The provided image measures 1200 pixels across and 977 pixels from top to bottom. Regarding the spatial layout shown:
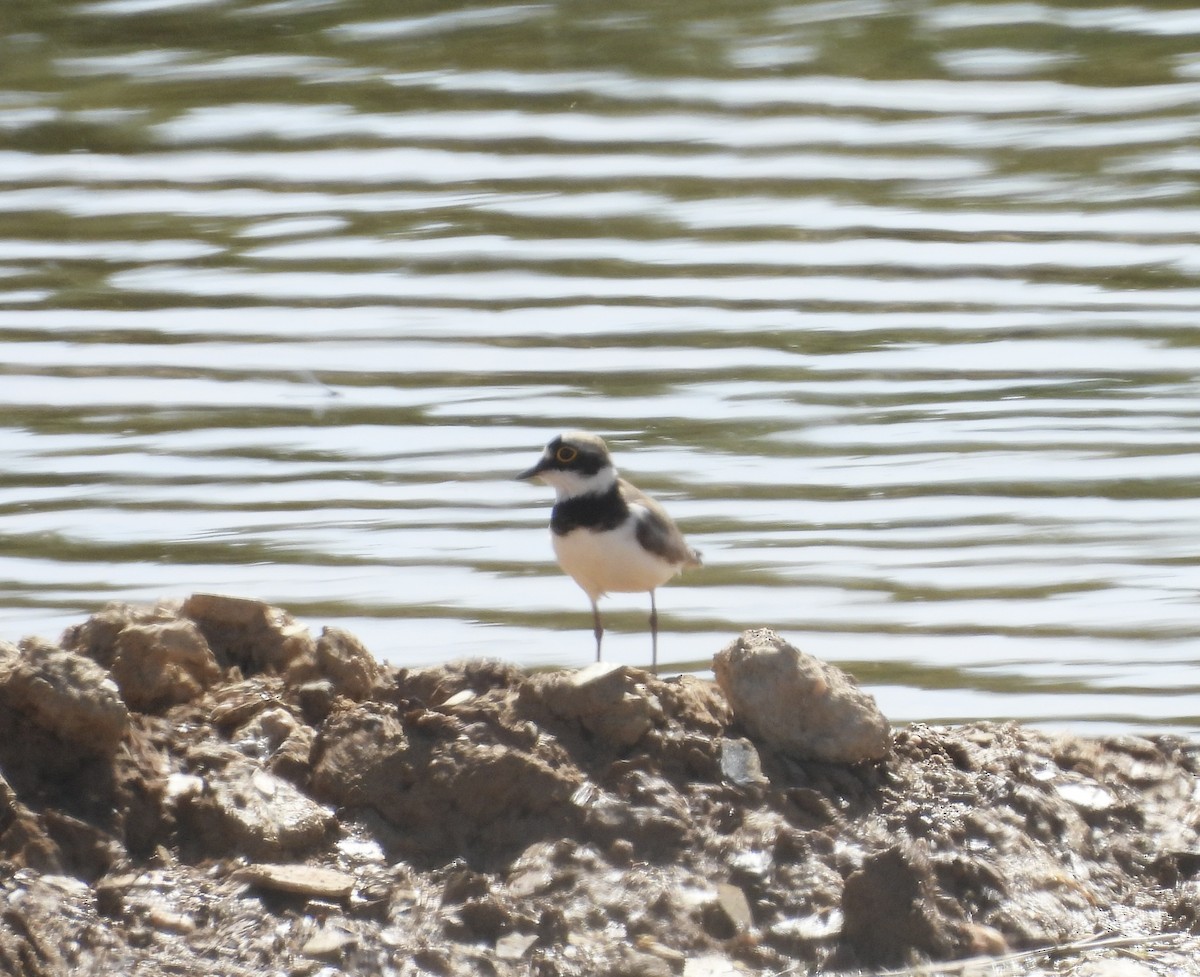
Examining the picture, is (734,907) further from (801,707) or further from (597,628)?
(597,628)

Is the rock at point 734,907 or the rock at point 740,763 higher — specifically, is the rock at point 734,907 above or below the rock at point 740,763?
below

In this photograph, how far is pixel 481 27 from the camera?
11.5m

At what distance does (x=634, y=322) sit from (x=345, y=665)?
3982 mm

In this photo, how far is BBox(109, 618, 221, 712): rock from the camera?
4.84 meters

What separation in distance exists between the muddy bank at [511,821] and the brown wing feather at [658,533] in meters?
1.43

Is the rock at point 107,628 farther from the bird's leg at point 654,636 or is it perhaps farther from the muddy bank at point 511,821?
the bird's leg at point 654,636

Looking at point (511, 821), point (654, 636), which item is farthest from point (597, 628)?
point (511, 821)

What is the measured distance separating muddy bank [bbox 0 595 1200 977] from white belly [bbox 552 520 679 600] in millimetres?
1354

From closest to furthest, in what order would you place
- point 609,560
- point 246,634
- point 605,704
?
1. point 605,704
2. point 246,634
3. point 609,560

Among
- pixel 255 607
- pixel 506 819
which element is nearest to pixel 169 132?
pixel 255 607

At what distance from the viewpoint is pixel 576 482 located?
6.48 meters

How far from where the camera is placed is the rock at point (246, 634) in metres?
5.08

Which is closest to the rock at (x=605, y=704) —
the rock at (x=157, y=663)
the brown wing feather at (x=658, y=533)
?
the rock at (x=157, y=663)

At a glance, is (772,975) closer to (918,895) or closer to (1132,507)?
(918,895)
